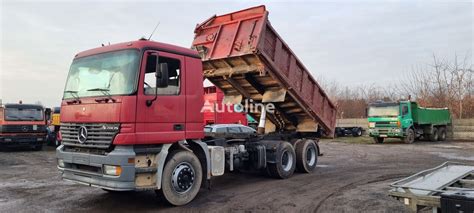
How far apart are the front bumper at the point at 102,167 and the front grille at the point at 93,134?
6.6 inches

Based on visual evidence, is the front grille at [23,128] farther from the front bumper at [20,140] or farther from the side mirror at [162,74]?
the side mirror at [162,74]

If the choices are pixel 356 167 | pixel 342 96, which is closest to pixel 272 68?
pixel 356 167

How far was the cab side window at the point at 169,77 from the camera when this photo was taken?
20.9 ft

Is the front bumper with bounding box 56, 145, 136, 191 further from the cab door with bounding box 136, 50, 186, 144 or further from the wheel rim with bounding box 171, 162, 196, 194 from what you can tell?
the wheel rim with bounding box 171, 162, 196, 194

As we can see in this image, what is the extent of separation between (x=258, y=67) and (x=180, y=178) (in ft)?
11.1

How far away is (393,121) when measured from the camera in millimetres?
23094

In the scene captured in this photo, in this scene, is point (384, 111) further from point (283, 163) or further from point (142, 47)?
point (142, 47)

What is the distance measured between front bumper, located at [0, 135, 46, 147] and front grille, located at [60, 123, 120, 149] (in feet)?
44.9

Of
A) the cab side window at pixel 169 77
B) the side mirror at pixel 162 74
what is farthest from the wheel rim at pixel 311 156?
the side mirror at pixel 162 74

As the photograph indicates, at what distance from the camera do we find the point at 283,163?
33.2 feet

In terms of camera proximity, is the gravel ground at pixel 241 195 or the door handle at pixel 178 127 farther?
the door handle at pixel 178 127

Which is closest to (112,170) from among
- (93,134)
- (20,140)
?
(93,134)

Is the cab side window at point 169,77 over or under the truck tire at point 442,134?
over

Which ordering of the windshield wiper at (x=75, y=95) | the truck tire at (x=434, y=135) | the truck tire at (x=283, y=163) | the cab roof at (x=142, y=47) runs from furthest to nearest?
the truck tire at (x=434, y=135) → the truck tire at (x=283, y=163) → the windshield wiper at (x=75, y=95) → the cab roof at (x=142, y=47)
